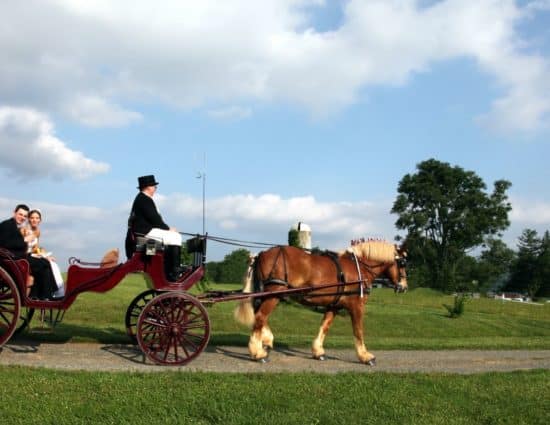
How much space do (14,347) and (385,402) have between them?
6.32m

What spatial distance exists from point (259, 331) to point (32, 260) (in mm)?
3784

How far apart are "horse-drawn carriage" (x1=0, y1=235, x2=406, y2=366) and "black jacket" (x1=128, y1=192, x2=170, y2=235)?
266 millimetres

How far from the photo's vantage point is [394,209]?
5953cm

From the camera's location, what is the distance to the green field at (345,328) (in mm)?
12336

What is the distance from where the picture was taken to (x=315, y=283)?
983 centimetres

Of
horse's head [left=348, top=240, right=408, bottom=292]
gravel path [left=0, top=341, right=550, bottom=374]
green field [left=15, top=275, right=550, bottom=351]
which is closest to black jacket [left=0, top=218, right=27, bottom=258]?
gravel path [left=0, top=341, right=550, bottom=374]

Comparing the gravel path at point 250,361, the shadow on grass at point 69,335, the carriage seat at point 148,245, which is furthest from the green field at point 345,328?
the carriage seat at point 148,245

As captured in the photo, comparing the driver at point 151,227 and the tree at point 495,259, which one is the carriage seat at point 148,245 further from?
the tree at point 495,259

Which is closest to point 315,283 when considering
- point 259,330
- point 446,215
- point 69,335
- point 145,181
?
point 259,330

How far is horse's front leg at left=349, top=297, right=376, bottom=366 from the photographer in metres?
9.58

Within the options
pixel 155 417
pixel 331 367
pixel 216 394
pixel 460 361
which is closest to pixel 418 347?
pixel 460 361

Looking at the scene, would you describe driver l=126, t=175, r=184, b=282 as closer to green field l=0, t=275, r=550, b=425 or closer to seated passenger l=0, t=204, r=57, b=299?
seated passenger l=0, t=204, r=57, b=299

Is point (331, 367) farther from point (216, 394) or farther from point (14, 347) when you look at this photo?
point (14, 347)

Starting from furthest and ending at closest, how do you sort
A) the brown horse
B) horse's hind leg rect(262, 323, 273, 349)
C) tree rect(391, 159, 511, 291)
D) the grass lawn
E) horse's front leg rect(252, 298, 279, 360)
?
tree rect(391, 159, 511, 291) → horse's hind leg rect(262, 323, 273, 349) → the brown horse → horse's front leg rect(252, 298, 279, 360) → the grass lawn
